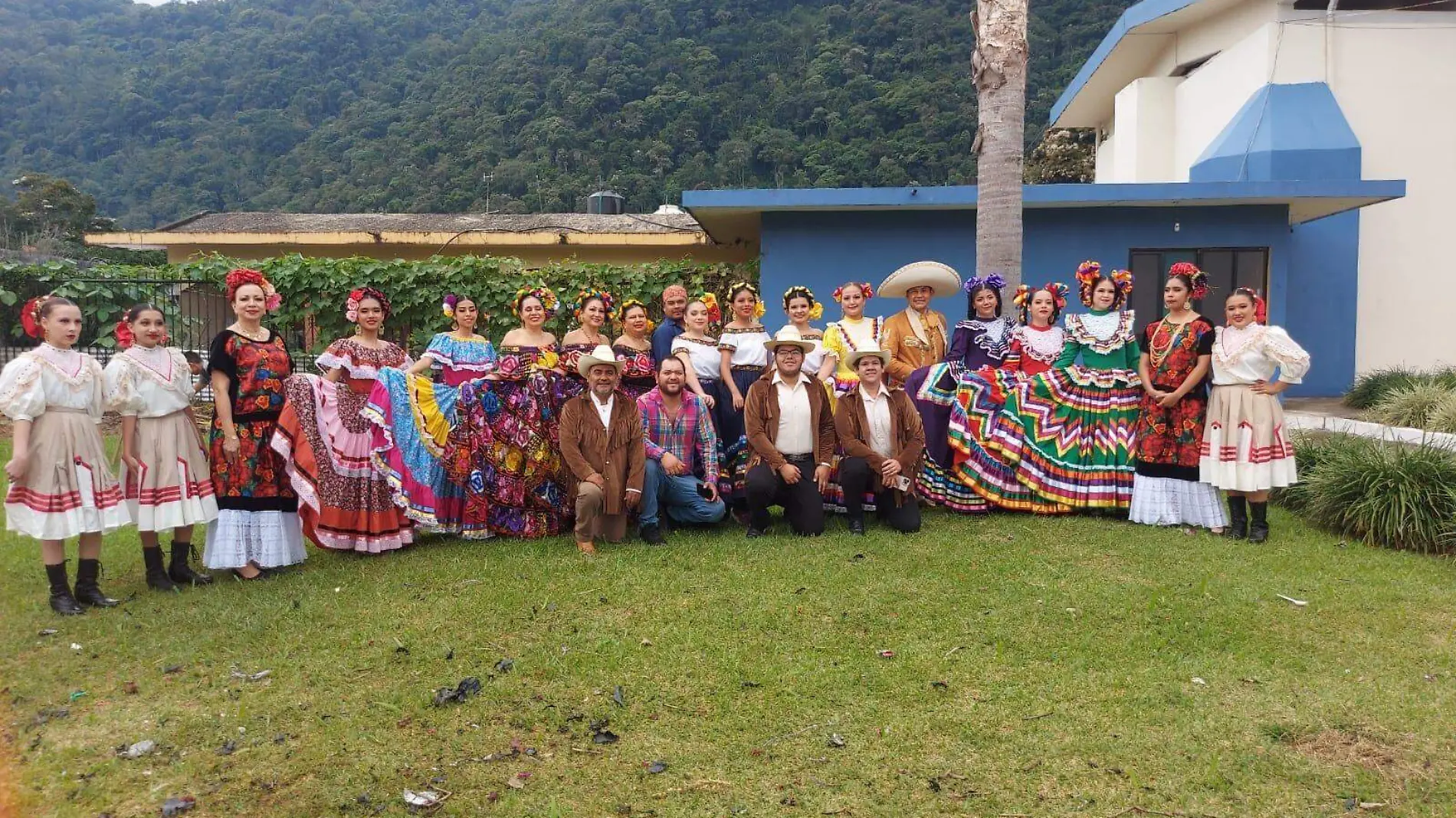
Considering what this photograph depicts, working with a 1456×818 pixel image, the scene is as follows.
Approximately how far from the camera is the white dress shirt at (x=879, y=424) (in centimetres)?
627

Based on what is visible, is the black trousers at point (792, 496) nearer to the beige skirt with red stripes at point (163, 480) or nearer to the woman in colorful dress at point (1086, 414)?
the woman in colorful dress at point (1086, 414)

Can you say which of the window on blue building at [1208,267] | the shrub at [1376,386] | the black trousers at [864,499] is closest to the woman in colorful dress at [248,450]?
the black trousers at [864,499]

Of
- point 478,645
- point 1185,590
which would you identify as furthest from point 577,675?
point 1185,590

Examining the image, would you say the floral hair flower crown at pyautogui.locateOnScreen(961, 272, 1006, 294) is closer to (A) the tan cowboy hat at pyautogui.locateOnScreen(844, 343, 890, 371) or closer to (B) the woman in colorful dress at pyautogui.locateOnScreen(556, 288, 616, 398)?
(A) the tan cowboy hat at pyautogui.locateOnScreen(844, 343, 890, 371)

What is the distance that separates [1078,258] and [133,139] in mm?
50398

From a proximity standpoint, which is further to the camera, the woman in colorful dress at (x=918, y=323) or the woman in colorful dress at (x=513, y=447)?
the woman in colorful dress at (x=918, y=323)

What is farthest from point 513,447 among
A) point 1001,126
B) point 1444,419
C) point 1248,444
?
point 1444,419

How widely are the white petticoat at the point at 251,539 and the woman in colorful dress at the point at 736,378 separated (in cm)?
277

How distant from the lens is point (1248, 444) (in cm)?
587

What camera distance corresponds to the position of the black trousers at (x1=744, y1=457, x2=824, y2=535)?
6012mm

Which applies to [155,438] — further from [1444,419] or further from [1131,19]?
[1131,19]

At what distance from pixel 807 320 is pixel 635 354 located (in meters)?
1.26

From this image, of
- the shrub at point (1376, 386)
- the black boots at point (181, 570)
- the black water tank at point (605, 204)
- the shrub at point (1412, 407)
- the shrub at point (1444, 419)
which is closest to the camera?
the black boots at point (181, 570)

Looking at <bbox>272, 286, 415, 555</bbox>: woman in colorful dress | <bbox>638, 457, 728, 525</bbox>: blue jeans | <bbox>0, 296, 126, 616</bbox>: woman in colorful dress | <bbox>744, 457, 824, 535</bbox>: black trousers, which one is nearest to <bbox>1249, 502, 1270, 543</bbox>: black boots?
<bbox>744, 457, 824, 535</bbox>: black trousers
